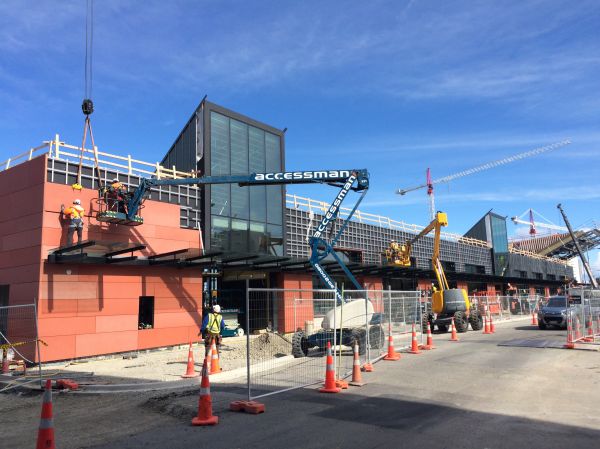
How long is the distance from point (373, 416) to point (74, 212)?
42.1 ft

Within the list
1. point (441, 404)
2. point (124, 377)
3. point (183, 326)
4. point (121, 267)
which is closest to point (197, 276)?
point (183, 326)

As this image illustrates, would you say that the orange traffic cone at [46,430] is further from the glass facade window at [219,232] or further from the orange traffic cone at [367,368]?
the glass facade window at [219,232]

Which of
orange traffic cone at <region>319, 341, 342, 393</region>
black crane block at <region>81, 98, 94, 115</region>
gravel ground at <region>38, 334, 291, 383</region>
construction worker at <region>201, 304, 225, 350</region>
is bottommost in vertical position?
gravel ground at <region>38, 334, 291, 383</region>

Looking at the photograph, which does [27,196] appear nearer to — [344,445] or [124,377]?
[124,377]

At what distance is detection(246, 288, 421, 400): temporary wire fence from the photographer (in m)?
11.7

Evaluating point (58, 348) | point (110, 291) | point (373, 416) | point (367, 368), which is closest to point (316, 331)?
point (367, 368)

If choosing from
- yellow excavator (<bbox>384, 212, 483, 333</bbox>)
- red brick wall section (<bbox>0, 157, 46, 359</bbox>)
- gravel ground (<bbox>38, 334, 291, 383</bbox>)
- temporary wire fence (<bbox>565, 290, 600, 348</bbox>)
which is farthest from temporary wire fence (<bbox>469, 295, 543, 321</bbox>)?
red brick wall section (<bbox>0, 157, 46, 359</bbox>)

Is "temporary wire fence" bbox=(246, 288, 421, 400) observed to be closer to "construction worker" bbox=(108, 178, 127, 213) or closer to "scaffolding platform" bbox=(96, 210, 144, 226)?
"scaffolding platform" bbox=(96, 210, 144, 226)

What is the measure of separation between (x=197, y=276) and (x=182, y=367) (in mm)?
6731

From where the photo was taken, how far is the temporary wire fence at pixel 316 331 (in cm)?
1170

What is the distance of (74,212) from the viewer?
636 inches

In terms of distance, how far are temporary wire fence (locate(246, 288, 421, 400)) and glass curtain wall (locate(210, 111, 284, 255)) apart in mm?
6881

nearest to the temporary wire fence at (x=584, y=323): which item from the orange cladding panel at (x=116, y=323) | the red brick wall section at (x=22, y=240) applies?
the orange cladding panel at (x=116, y=323)

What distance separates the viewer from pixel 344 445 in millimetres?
6039
